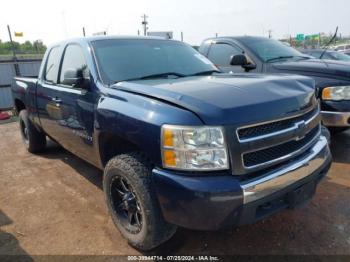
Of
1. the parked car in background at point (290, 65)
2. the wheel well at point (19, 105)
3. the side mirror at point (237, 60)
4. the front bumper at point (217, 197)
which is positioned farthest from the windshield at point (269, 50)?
the wheel well at point (19, 105)

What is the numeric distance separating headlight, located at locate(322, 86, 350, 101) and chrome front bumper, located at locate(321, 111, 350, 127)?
212mm

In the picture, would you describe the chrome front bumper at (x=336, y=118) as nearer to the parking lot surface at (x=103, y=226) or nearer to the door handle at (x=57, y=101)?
the parking lot surface at (x=103, y=226)

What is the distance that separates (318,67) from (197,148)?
332 cm

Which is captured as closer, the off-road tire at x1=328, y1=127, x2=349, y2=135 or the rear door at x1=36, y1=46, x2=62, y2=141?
the rear door at x1=36, y1=46, x2=62, y2=141

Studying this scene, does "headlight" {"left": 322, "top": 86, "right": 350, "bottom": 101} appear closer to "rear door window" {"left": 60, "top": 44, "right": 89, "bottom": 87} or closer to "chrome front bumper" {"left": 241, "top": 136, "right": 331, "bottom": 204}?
"chrome front bumper" {"left": 241, "top": 136, "right": 331, "bottom": 204}

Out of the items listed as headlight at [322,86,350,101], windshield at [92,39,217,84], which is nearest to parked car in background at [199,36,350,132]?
headlight at [322,86,350,101]

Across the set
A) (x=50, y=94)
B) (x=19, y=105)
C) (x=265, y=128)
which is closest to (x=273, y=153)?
(x=265, y=128)

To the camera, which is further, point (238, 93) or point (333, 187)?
point (333, 187)

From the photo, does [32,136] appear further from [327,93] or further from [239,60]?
[327,93]

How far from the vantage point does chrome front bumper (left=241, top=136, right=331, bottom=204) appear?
219cm

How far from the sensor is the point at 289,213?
3.30 m

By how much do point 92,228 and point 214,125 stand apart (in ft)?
5.81

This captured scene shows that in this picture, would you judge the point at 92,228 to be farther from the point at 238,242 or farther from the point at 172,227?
the point at 238,242

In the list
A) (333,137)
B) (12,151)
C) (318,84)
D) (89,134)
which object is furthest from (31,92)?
(333,137)
